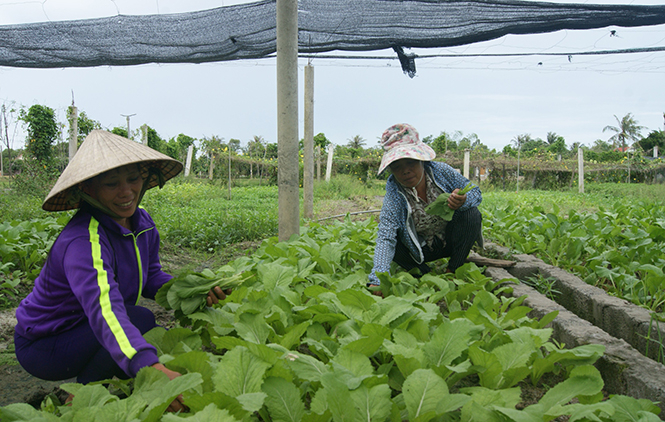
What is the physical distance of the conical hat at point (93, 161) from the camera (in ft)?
4.83

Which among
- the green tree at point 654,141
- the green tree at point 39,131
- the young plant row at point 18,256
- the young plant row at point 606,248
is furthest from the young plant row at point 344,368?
the green tree at point 654,141

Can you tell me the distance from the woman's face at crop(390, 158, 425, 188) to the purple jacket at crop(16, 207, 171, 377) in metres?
1.38

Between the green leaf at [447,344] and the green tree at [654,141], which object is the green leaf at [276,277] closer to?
the green leaf at [447,344]

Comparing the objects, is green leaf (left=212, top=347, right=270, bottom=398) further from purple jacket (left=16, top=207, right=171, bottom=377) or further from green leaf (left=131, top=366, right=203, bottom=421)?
purple jacket (left=16, top=207, right=171, bottom=377)

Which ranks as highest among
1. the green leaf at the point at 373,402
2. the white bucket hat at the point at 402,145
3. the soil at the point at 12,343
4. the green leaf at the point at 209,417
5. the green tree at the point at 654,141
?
the green tree at the point at 654,141

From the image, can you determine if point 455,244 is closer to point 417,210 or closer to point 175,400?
point 417,210

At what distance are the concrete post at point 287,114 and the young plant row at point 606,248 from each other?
1909 millimetres

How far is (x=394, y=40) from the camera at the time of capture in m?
5.29

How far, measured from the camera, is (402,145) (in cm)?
255

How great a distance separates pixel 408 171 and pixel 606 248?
6.06 feet

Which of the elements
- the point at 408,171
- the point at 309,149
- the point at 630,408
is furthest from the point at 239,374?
the point at 309,149

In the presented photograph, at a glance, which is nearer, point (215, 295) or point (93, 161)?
point (93, 161)

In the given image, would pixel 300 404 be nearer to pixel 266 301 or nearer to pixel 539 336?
pixel 266 301

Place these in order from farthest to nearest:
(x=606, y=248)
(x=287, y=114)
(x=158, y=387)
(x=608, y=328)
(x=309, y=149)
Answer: (x=309, y=149)
(x=287, y=114)
(x=606, y=248)
(x=608, y=328)
(x=158, y=387)
